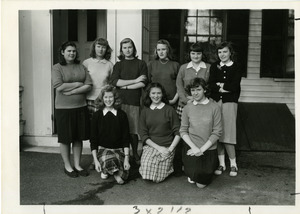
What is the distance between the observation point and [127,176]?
372cm

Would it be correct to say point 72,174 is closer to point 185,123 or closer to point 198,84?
point 185,123

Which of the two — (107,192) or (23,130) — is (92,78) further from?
(23,130)

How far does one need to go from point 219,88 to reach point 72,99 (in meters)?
1.42

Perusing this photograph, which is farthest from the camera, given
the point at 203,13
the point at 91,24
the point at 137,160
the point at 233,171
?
the point at 203,13

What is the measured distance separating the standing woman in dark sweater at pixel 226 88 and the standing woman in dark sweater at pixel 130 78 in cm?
70

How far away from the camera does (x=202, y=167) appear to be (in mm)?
3607

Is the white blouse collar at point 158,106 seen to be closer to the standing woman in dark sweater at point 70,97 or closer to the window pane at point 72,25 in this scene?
the standing woman in dark sweater at point 70,97

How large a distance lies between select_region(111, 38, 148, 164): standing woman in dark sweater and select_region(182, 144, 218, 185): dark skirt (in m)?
0.78

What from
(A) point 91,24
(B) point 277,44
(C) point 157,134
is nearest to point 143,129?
(C) point 157,134

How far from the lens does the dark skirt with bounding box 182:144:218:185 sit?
358 cm

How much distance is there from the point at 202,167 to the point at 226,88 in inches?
31.6
